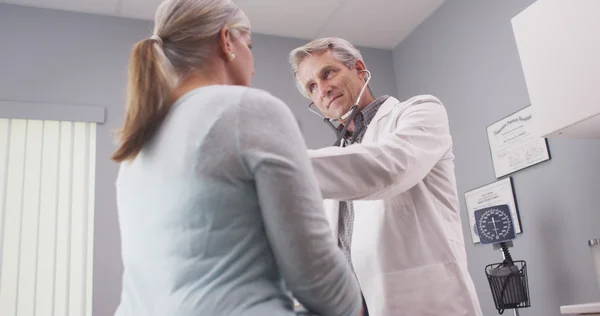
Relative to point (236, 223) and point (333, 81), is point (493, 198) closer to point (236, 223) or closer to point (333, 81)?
point (333, 81)

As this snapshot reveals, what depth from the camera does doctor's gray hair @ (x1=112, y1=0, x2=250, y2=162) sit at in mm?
705

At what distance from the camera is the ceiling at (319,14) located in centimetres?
299

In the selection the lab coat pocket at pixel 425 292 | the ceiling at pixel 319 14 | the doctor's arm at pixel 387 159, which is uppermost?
the ceiling at pixel 319 14

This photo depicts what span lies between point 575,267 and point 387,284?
4.40 ft

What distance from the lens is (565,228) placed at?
90.0 inches

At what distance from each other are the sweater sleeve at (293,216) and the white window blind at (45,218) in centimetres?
235

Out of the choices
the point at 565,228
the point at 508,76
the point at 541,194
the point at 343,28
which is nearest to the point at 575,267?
the point at 565,228

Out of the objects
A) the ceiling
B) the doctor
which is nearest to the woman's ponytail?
the doctor

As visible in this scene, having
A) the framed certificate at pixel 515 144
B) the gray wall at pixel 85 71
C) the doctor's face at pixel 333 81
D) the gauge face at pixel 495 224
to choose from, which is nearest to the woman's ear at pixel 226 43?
the doctor's face at pixel 333 81

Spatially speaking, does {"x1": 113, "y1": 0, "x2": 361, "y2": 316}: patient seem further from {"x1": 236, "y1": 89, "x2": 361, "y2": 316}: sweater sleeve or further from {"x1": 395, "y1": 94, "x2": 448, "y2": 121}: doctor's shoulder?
{"x1": 395, "y1": 94, "x2": 448, "y2": 121}: doctor's shoulder

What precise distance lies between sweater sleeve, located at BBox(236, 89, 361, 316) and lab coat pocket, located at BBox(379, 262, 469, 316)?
64cm

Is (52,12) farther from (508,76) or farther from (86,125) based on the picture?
(508,76)

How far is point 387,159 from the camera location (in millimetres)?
1041

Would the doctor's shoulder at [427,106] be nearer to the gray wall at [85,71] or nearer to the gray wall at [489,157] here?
the gray wall at [489,157]
